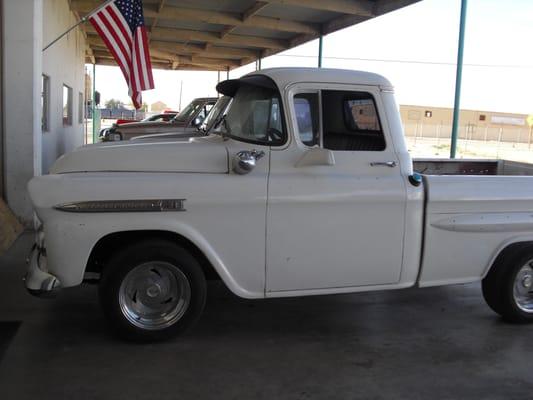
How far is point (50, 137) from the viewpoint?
463 inches

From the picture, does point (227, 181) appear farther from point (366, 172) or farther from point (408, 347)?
point (408, 347)

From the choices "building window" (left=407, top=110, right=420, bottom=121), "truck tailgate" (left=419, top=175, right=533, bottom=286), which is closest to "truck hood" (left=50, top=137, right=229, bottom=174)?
"truck tailgate" (left=419, top=175, right=533, bottom=286)

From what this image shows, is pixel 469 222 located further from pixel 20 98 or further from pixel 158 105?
pixel 158 105

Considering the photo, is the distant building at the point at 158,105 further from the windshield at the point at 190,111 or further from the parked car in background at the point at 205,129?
the parked car in background at the point at 205,129

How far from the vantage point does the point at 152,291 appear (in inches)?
167

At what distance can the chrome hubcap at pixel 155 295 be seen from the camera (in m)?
4.18

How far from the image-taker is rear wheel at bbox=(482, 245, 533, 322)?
16.0 ft

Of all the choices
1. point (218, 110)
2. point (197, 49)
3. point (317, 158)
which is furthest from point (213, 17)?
point (317, 158)

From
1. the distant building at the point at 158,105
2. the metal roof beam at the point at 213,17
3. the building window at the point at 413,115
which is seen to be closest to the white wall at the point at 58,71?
the metal roof beam at the point at 213,17

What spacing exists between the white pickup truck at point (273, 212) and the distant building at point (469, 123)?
38.4m

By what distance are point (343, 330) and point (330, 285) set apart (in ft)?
1.87

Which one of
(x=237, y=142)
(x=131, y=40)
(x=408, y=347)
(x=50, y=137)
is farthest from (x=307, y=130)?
(x=50, y=137)

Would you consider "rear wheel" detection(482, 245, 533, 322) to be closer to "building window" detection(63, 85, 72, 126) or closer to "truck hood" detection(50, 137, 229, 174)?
"truck hood" detection(50, 137, 229, 174)

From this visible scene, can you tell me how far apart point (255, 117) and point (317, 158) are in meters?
0.71
